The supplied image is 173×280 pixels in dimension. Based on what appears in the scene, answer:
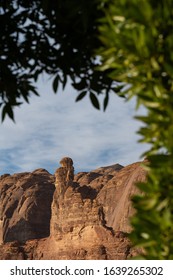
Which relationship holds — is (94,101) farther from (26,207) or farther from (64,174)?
(26,207)

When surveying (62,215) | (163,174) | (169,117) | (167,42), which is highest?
(62,215)

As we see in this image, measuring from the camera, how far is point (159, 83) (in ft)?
15.2

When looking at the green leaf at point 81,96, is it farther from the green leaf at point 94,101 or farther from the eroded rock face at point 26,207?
the eroded rock face at point 26,207

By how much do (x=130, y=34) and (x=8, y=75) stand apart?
3368 millimetres

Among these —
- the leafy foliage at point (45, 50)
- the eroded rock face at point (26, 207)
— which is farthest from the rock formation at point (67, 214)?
the leafy foliage at point (45, 50)

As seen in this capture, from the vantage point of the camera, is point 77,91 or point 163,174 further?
point 77,91

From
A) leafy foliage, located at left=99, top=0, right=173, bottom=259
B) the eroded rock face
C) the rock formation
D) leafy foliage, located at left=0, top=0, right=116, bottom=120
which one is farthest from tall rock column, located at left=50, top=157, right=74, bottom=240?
leafy foliage, located at left=99, top=0, right=173, bottom=259

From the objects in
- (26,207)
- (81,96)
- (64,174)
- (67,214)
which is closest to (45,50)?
(81,96)

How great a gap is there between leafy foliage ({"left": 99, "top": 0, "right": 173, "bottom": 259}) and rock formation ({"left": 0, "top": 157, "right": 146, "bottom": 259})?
261 ft

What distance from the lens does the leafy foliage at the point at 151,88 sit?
14.0 ft
